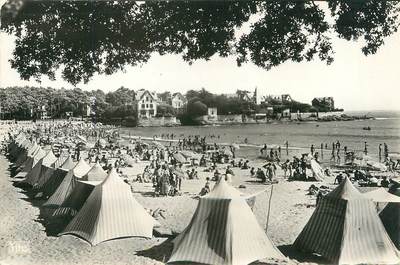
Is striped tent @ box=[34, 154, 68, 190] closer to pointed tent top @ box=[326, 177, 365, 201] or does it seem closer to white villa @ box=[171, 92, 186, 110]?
pointed tent top @ box=[326, 177, 365, 201]

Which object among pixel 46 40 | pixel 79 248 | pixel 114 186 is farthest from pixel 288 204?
pixel 46 40

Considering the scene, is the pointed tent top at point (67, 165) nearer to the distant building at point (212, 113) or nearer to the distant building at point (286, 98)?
the distant building at point (212, 113)

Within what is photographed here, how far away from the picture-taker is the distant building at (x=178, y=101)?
364 ft

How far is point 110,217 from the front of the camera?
12.2 m

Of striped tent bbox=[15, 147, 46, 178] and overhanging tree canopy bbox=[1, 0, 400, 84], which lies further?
striped tent bbox=[15, 147, 46, 178]

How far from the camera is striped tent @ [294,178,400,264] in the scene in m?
10.1

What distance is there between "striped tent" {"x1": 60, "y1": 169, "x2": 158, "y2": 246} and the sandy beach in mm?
230

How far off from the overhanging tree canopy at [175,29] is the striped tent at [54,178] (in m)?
9.08

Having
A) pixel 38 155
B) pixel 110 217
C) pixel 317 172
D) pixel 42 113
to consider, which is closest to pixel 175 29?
pixel 110 217

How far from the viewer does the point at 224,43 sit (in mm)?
9109

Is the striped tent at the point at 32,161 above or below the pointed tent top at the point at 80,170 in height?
below

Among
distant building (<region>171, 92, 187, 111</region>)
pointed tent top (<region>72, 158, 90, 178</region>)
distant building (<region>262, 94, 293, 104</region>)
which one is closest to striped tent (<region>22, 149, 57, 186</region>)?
pointed tent top (<region>72, 158, 90, 178</region>)

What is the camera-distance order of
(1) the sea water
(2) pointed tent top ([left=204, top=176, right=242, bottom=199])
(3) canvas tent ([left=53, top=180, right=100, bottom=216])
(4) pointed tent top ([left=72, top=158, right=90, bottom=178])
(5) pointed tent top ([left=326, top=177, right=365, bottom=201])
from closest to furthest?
(2) pointed tent top ([left=204, top=176, right=242, bottom=199]) < (5) pointed tent top ([left=326, top=177, right=365, bottom=201]) < (3) canvas tent ([left=53, top=180, right=100, bottom=216]) < (4) pointed tent top ([left=72, top=158, right=90, bottom=178]) < (1) the sea water

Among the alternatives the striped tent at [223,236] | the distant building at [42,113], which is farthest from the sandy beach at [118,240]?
the distant building at [42,113]
